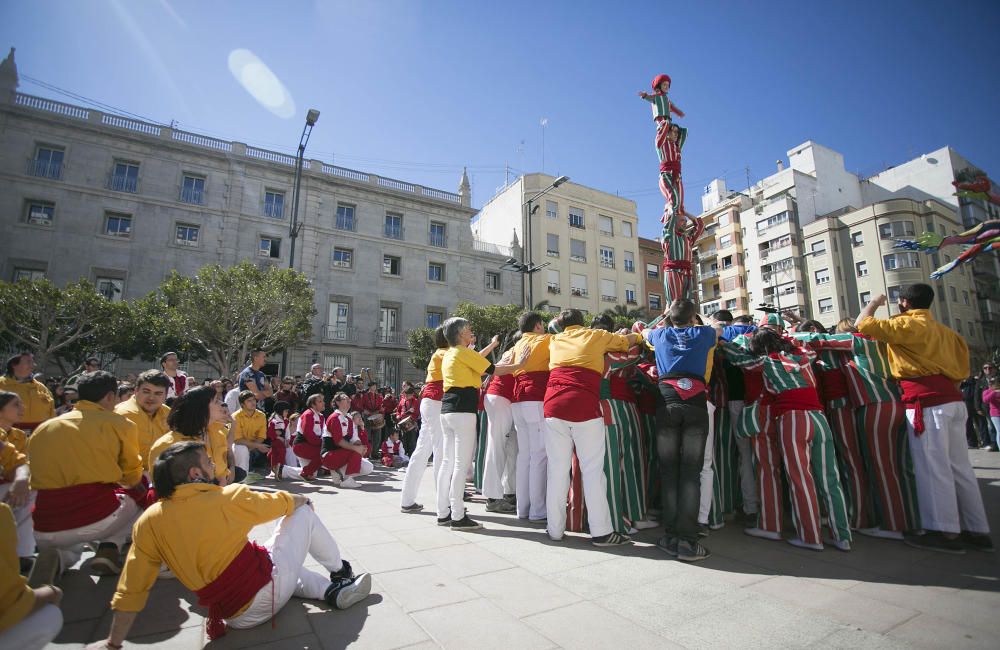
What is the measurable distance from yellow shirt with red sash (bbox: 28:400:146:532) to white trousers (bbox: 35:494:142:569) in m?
0.04

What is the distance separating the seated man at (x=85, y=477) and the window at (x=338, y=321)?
78.3 ft

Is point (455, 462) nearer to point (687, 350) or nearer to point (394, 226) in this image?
point (687, 350)

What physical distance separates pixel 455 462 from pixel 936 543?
Answer: 160 inches

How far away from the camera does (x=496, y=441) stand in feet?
18.9

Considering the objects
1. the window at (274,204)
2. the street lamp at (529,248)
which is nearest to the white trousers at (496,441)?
the street lamp at (529,248)

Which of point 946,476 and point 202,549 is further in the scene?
point 946,476

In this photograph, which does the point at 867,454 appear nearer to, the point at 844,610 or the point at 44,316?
the point at 844,610

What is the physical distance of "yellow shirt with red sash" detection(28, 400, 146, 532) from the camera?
3.28 m

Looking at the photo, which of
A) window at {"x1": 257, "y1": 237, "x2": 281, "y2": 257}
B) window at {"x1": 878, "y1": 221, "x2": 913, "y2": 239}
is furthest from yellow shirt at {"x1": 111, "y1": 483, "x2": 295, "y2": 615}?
window at {"x1": 878, "y1": 221, "x2": 913, "y2": 239}

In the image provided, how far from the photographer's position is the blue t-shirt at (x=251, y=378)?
8492 mm

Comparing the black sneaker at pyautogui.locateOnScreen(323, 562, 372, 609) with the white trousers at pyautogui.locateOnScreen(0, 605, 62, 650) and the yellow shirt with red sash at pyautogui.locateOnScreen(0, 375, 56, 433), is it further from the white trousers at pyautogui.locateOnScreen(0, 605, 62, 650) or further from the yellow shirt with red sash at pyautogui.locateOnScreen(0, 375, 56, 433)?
the yellow shirt with red sash at pyautogui.locateOnScreen(0, 375, 56, 433)

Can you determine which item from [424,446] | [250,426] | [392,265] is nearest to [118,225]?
[392,265]

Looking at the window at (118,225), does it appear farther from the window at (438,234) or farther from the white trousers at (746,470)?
the white trousers at (746,470)

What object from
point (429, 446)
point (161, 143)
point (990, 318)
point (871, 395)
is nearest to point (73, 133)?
point (161, 143)
